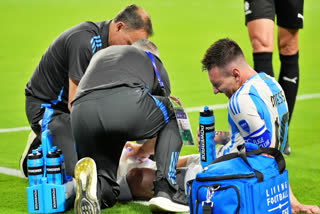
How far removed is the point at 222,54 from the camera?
161 inches

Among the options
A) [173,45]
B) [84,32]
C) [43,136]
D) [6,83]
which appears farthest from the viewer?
[173,45]

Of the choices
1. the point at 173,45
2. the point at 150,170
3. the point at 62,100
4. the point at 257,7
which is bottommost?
the point at 173,45

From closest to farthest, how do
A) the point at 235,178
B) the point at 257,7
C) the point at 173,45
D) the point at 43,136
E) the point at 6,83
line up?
the point at 235,178 → the point at 43,136 → the point at 257,7 → the point at 6,83 → the point at 173,45

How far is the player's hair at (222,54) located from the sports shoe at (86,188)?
0.88 metres

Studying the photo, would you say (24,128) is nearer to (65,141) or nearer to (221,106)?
(221,106)

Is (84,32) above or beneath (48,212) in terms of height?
above

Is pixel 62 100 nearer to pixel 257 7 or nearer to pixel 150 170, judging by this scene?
pixel 150 170

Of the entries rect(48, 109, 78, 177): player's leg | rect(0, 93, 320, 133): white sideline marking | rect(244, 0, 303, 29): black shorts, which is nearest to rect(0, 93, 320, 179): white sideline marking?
rect(0, 93, 320, 133): white sideline marking

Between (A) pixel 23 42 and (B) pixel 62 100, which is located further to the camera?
(A) pixel 23 42

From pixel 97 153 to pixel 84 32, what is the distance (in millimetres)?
1010

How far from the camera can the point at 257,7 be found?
5.79m

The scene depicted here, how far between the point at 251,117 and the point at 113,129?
2.99ft

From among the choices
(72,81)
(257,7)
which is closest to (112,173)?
(72,81)

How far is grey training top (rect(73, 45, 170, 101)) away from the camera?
4410 millimetres
